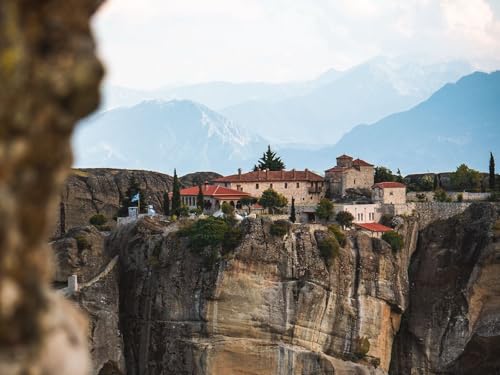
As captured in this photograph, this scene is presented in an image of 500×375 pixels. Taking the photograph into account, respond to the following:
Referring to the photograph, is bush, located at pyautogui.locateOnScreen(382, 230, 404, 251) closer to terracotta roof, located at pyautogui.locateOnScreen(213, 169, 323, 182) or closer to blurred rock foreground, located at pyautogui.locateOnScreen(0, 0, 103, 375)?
terracotta roof, located at pyautogui.locateOnScreen(213, 169, 323, 182)

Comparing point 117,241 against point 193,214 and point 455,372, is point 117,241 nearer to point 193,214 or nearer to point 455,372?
point 193,214

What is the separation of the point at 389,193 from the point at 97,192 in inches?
693

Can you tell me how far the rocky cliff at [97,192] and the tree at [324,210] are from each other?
11665 millimetres

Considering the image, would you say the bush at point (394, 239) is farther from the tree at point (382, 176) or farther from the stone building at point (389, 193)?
Result: the tree at point (382, 176)

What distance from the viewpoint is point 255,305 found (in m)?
54.7

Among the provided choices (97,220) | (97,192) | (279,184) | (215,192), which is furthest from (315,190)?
(97,220)

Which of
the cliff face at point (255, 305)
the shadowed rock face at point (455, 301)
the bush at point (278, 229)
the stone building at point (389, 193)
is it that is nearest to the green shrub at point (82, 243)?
the cliff face at point (255, 305)

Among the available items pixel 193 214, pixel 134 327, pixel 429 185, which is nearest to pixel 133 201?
pixel 193 214

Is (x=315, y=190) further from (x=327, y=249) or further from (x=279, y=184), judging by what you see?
(x=327, y=249)

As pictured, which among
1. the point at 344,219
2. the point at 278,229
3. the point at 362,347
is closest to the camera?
the point at 278,229

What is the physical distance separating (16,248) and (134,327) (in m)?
53.2

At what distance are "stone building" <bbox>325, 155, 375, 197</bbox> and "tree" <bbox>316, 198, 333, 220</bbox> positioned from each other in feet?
23.2

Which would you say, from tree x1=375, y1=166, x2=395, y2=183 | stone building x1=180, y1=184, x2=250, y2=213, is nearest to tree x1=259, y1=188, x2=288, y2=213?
stone building x1=180, y1=184, x2=250, y2=213

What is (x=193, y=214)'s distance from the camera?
62.3 metres
